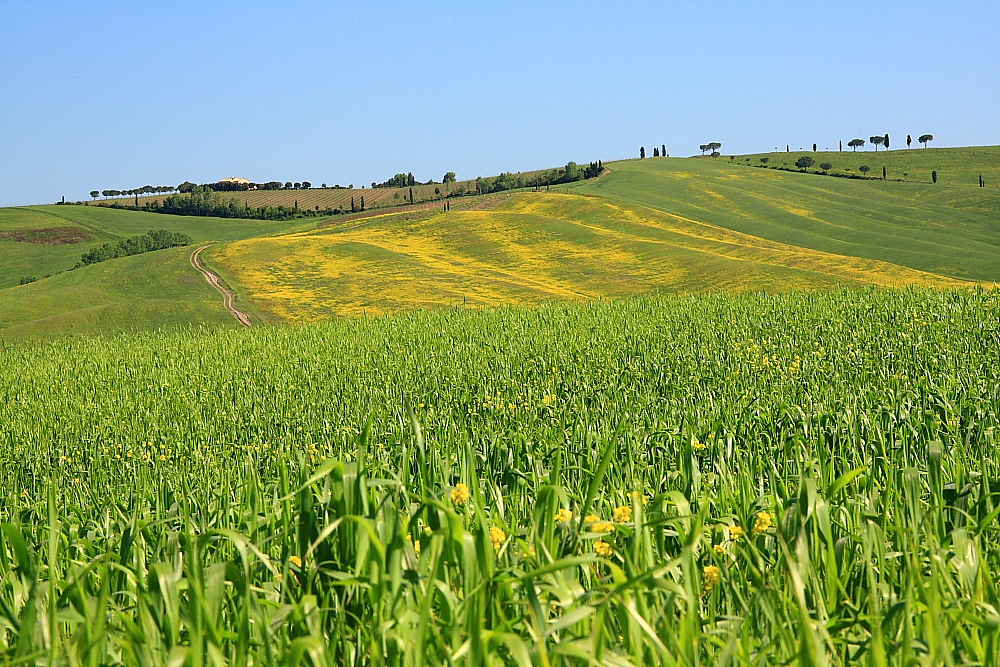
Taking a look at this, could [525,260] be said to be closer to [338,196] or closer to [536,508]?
[536,508]

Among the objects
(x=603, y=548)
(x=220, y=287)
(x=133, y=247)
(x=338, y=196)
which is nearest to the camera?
(x=603, y=548)

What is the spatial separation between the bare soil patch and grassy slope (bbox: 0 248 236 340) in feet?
171

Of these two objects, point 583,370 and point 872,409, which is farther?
point 583,370

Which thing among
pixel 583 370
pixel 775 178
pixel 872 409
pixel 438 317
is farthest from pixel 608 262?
pixel 775 178

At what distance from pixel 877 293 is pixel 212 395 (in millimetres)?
14325

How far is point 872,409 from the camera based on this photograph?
5.84 metres

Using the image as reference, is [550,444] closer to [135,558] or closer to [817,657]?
[135,558]

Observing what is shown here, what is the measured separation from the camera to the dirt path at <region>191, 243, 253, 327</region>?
1062 inches

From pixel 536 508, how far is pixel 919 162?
13741 centimetres

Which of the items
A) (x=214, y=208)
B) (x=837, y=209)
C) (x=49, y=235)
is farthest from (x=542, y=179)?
(x=49, y=235)

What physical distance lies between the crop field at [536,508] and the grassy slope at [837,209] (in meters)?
33.7

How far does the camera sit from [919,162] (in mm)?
122312

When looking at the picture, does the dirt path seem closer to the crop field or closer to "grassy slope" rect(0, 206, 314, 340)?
"grassy slope" rect(0, 206, 314, 340)

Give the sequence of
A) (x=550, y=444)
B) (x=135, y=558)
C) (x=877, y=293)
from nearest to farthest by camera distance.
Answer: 1. (x=135, y=558)
2. (x=550, y=444)
3. (x=877, y=293)
